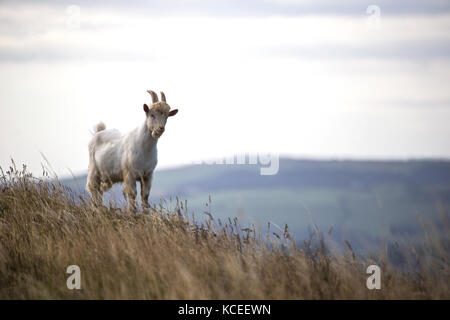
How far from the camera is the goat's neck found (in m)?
10.6

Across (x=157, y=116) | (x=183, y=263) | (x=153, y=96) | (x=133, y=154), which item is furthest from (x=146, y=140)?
(x=183, y=263)

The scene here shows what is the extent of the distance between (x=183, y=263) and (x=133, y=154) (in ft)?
14.3

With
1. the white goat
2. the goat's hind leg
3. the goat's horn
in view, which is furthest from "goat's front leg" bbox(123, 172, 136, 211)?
the goat's horn

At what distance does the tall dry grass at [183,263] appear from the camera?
6.09 m

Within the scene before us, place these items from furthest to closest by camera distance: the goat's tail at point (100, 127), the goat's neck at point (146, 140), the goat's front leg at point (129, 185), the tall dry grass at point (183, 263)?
the goat's tail at point (100, 127) → the goat's neck at point (146, 140) → the goat's front leg at point (129, 185) → the tall dry grass at point (183, 263)

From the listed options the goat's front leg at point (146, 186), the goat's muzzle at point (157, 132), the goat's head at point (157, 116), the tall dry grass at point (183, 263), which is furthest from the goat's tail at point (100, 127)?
the tall dry grass at point (183, 263)

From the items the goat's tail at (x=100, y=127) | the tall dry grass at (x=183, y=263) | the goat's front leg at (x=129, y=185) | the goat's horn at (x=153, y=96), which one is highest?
the goat's tail at (x=100, y=127)

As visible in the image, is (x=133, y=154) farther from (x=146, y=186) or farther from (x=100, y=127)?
(x=100, y=127)

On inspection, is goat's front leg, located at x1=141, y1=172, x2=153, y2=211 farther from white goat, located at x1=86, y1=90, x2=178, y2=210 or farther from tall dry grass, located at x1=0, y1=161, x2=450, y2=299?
tall dry grass, located at x1=0, y1=161, x2=450, y2=299

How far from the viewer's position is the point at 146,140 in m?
10.6

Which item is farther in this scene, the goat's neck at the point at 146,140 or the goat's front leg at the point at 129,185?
the goat's neck at the point at 146,140

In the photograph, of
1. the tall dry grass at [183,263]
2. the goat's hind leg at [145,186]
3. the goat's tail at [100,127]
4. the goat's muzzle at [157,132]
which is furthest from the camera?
the goat's tail at [100,127]

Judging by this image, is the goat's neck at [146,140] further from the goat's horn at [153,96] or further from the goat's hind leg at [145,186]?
the goat's hind leg at [145,186]

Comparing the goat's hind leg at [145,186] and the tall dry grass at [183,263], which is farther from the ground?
the goat's hind leg at [145,186]
